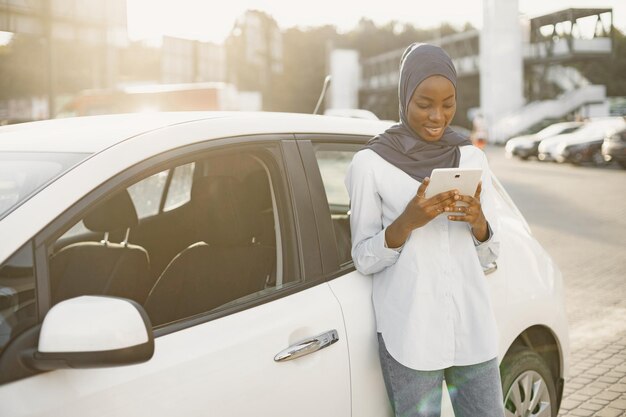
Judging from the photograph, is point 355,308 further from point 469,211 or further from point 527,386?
point 527,386

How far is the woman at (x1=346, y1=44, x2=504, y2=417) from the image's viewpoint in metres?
2.55

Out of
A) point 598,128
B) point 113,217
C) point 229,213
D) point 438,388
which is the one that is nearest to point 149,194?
point 113,217

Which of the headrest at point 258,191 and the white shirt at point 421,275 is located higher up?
the headrest at point 258,191

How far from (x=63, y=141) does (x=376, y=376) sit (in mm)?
1280

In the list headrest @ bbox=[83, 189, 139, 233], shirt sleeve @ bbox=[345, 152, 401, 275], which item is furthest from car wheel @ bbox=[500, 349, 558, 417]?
headrest @ bbox=[83, 189, 139, 233]

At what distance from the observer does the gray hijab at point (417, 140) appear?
2582 mm

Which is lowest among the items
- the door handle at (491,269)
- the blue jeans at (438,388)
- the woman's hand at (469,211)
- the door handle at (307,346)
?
the blue jeans at (438,388)

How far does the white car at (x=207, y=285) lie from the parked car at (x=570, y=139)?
85.6ft

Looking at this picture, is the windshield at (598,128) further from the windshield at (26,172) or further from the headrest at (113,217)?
the windshield at (26,172)

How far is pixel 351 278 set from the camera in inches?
107

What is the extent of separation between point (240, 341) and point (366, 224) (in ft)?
2.09

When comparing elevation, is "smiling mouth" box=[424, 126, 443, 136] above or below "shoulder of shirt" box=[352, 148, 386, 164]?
above

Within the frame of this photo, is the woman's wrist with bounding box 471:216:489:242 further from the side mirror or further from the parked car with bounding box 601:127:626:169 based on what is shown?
the parked car with bounding box 601:127:626:169

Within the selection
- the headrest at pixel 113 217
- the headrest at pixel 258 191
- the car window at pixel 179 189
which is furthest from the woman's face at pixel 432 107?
the car window at pixel 179 189
